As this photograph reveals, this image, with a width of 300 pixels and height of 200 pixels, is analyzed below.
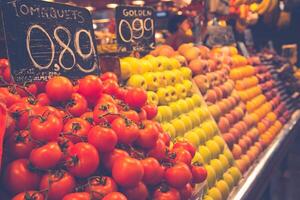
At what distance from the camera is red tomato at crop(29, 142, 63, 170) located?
4.52ft

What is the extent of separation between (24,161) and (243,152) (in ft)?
8.29

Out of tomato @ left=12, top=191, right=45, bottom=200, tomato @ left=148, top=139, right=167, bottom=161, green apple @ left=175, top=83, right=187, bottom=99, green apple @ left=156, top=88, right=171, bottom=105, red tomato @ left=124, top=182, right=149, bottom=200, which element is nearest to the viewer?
tomato @ left=12, top=191, right=45, bottom=200

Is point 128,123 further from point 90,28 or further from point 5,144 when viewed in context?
point 90,28

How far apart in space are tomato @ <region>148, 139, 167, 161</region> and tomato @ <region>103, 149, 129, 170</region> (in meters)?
0.18

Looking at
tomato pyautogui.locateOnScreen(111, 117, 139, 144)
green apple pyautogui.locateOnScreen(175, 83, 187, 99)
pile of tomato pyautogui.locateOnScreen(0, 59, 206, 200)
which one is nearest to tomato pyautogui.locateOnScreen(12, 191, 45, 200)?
pile of tomato pyautogui.locateOnScreen(0, 59, 206, 200)

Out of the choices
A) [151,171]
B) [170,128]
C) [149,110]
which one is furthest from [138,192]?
[170,128]

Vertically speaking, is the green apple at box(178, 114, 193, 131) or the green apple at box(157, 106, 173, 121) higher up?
the green apple at box(157, 106, 173, 121)

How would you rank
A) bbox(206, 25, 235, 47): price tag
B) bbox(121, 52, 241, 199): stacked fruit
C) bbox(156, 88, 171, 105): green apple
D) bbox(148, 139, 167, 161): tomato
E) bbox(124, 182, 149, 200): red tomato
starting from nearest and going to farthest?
bbox(124, 182, 149, 200): red tomato → bbox(148, 139, 167, 161): tomato → bbox(121, 52, 241, 199): stacked fruit → bbox(156, 88, 171, 105): green apple → bbox(206, 25, 235, 47): price tag

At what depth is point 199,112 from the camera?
3.07 meters

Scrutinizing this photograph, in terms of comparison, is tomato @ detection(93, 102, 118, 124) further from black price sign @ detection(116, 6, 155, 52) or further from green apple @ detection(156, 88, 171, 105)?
black price sign @ detection(116, 6, 155, 52)

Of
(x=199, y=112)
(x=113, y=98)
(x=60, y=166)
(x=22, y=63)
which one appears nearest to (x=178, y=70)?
(x=199, y=112)

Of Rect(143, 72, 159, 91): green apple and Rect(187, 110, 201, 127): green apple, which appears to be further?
Rect(187, 110, 201, 127): green apple

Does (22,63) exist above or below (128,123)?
above

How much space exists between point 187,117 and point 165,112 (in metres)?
0.26
